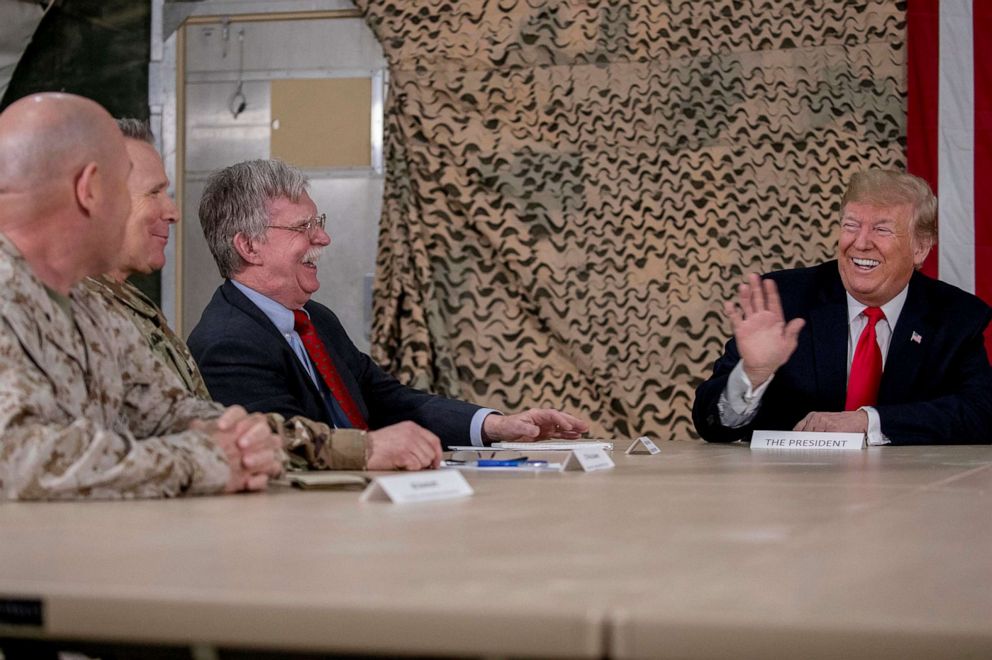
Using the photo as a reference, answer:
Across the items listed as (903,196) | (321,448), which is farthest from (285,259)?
(903,196)

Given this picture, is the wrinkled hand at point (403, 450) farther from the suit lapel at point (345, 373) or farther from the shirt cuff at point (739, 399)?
the shirt cuff at point (739, 399)

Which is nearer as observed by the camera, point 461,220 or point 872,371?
point 872,371

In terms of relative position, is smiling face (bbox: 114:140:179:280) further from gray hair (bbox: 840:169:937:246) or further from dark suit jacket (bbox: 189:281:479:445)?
gray hair (bbox: 840:169:937:246)

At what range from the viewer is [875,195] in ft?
11.5

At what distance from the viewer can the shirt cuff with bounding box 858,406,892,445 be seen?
9.93ft

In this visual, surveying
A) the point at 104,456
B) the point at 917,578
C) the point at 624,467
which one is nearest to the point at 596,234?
the point at 624,467

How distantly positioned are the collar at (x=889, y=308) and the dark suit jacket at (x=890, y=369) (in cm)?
2

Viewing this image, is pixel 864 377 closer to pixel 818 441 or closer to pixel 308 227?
pixel 818 441

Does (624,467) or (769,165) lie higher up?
(769,165)

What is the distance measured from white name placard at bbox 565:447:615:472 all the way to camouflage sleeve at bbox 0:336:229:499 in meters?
0.76

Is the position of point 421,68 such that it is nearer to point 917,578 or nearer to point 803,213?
point 803,213

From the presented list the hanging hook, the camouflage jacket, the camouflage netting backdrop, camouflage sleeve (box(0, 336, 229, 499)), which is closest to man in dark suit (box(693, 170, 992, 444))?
the camouflage jacket

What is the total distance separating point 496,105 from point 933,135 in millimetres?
1724

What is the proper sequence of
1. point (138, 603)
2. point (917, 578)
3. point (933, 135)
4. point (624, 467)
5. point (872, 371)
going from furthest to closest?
point (933, 135), point (872, 371), point (624, 467), point (917, 578), point (138, 603)
